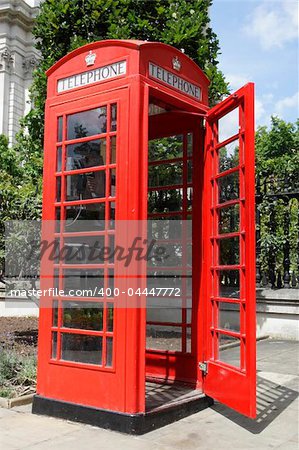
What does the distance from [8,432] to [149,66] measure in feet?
11.9

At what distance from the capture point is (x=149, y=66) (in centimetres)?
478

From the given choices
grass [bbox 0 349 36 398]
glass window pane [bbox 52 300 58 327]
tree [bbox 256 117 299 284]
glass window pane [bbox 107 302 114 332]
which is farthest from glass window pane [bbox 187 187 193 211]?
tree [bbox 256 117 299 284]

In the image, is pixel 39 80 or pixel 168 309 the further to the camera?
pixel 39 80

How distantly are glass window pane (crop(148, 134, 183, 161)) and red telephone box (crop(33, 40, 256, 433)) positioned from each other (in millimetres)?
107

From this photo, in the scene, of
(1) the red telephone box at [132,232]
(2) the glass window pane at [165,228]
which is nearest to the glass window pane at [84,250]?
(1) the red telephone box at [132,232]

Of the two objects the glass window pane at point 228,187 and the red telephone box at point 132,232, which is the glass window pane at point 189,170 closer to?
the red telephone box at point 132,232

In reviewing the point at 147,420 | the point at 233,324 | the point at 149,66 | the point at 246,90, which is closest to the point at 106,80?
the point at 149,66

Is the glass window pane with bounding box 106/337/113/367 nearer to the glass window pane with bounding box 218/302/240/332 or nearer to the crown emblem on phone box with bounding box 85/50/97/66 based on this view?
the glass window pane with bounding box 218/302/240/332

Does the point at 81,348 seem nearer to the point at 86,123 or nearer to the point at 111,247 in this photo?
the point at 111,247

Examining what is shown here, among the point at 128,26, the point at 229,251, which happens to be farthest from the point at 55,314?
the point at 128,26

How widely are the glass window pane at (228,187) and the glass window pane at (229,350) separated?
1397mm

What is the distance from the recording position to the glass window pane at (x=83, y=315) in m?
4.73

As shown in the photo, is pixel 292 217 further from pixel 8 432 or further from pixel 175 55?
pixel 8 432

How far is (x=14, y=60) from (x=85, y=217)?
3370 centimetres
